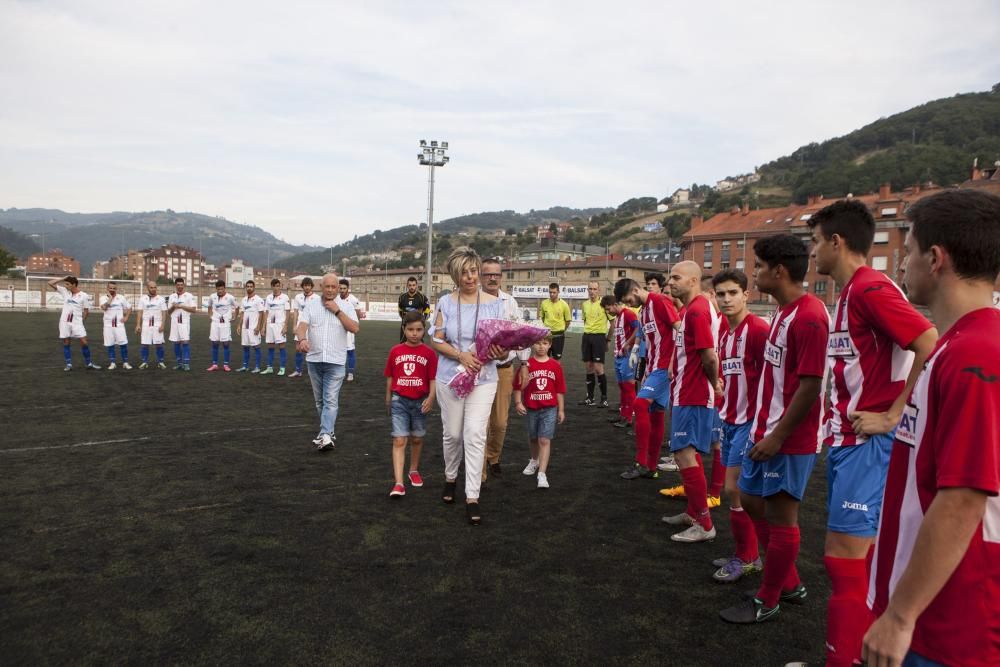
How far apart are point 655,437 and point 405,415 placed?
109 inches

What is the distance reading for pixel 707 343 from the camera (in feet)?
15.7

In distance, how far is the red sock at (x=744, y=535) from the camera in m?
4.07

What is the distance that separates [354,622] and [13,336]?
22.9m

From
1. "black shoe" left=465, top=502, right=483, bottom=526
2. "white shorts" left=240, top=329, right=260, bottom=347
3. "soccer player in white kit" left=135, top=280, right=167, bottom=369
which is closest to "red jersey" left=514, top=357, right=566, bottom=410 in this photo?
"black shoe" left=465, top=502, right=483, bottom=526

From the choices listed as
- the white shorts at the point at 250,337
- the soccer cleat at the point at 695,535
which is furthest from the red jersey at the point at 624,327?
the white shorts at the point at 250,337

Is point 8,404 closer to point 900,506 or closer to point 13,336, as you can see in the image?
point 900,506

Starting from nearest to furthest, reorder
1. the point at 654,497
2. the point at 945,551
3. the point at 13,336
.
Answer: the point at 945,551 → the point at 654,497 → the point at 13,336

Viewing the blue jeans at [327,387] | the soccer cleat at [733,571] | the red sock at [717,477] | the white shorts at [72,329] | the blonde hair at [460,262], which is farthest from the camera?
the white shorts at [72,329]

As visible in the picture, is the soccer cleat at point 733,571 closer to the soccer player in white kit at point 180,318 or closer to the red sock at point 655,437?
the red sock at point 655,437

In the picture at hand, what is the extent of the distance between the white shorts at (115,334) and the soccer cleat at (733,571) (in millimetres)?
14041

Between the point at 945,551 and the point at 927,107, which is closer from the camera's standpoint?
the point at 945,551

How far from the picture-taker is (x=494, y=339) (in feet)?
15.6

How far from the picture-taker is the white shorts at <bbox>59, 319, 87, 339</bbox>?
42.3 ft

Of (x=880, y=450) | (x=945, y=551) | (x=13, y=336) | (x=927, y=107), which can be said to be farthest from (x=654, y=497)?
(x=927, y=107)
